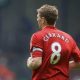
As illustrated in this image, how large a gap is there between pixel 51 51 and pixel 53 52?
0.02 metres

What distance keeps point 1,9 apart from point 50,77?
19.4 feet

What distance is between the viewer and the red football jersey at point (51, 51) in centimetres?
502

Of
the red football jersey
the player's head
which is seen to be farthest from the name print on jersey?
the player's head

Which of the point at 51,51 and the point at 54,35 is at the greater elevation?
the point at 54,35

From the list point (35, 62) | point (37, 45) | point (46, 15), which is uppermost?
point (46, 15)

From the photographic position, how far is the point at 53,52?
5066 millimetres

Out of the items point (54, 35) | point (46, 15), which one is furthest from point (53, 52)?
point (46, 15)

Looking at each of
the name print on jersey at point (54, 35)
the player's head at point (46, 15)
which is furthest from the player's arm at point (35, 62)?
the player's head at point (46, 15)

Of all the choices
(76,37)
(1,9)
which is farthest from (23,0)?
(76,37)

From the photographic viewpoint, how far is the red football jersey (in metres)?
5.02

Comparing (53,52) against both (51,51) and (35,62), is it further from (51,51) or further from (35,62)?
(35,62)

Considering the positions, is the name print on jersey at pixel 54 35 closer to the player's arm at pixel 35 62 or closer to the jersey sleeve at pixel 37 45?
the jersey sleeve at pixel 37 45

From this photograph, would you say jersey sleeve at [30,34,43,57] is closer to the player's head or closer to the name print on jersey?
the name print on jersey

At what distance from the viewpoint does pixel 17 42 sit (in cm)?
1088
